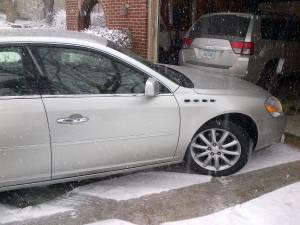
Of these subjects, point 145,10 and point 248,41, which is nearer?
point 248,41

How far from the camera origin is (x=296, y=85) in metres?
10.1

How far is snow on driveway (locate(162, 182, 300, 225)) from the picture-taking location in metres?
3.49

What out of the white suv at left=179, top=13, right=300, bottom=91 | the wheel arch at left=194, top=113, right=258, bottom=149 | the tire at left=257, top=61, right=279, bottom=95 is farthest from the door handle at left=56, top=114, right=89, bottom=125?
the tire at left=257, top=61, right=279, bottom=95

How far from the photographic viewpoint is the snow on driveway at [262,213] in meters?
3.49

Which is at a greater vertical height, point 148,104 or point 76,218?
point 148,104

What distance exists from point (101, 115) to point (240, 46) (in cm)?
444

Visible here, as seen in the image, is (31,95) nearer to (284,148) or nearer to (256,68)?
(284,148)

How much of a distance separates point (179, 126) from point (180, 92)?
35cm

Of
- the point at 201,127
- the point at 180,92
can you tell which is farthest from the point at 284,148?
the point at 180,92

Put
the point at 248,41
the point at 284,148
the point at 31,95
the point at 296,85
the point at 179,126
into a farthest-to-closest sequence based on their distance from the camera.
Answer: the point at 296,85, the point at 248,41, the point at 284,148, the point at 179,126, the point at 31,95

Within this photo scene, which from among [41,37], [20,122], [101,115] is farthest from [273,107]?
[20,122]

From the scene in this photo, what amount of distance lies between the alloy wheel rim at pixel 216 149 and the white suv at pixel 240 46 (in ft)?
10.7

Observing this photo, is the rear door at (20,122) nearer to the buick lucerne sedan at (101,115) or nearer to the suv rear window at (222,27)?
the buick lucerne sedan at (101,115)

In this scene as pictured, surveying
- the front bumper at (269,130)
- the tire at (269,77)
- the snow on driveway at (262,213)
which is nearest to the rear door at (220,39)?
the tire at (269,77)
